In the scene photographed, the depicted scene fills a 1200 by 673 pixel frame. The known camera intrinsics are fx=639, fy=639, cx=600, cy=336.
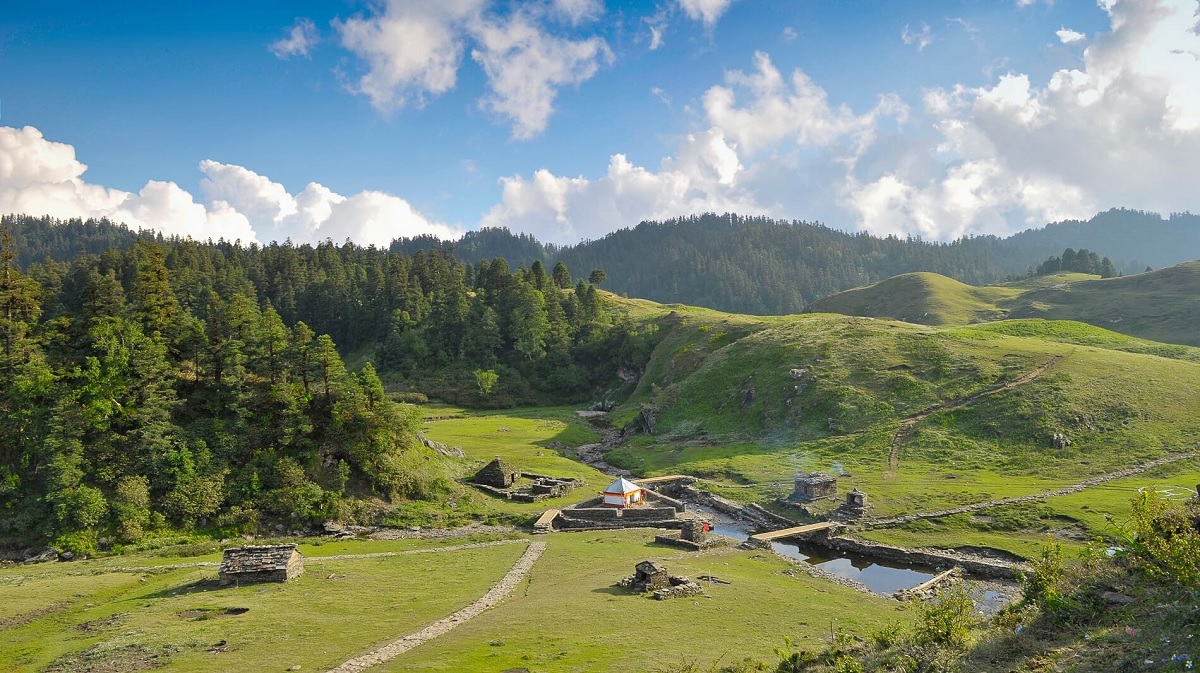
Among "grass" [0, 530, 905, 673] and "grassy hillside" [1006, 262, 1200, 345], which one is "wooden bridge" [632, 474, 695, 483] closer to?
"grass" [0, 530, 905, 673]

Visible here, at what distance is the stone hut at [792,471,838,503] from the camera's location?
50.8 m

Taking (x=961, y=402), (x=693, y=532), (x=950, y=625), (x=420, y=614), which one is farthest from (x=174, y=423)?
(x=961, y=402)

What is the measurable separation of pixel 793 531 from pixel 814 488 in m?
7.35

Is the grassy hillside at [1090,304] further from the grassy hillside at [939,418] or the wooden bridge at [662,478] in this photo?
the wooden bridge at [662,478]

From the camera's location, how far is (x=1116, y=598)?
53.8ft

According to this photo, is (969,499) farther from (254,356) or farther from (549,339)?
(549,339)

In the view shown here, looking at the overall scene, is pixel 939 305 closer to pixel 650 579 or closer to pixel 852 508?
pixel 852 508

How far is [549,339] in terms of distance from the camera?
128 metres

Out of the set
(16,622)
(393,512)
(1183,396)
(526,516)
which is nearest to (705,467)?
(526,516)

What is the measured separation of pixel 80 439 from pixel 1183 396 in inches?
3650

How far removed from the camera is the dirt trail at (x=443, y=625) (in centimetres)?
2162

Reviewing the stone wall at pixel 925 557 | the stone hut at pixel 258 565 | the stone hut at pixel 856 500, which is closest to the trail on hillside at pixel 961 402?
the stone hut at pixel 856 500

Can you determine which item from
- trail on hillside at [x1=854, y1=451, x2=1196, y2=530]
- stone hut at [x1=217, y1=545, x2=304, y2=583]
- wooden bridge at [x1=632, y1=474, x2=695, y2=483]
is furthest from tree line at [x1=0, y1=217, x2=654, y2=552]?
trail on hillside at [x1=854, y1=451, x2=1196, y2=530]

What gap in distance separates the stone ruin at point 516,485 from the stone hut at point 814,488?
63.7 ft
